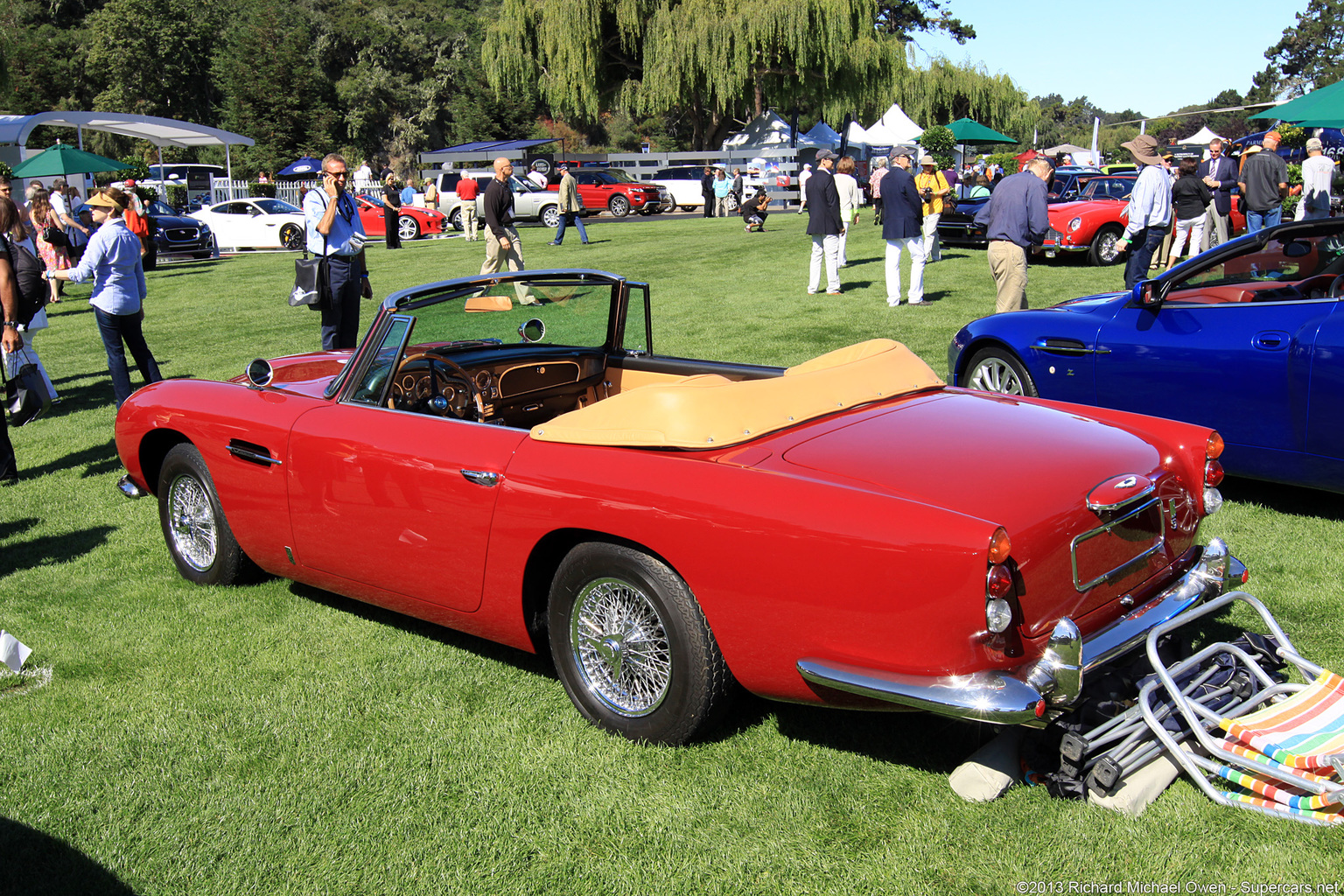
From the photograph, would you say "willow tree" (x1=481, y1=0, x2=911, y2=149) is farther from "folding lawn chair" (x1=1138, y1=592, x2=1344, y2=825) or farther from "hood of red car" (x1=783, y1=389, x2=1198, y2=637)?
"folding lawn chair" (x1=1138, y1=592, x2=1344, y2=825)

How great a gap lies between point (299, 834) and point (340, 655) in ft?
4.13

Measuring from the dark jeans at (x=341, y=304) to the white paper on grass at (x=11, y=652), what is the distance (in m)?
5.04

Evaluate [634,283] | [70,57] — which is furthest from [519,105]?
[634,283]

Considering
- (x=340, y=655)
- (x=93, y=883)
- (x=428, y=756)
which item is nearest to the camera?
(x=93, y=883)

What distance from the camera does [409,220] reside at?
1086 inches

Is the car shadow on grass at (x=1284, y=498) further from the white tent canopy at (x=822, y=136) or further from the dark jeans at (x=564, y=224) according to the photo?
the white tent canopy at (x=822, y=136)

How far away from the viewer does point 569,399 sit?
4.58 metres

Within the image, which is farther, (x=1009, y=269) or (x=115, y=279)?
(x=1009, y=269)

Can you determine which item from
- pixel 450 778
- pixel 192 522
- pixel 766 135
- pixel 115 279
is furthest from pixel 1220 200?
pixel 766 135

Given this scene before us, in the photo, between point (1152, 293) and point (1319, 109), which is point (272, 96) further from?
point (1152, 293)

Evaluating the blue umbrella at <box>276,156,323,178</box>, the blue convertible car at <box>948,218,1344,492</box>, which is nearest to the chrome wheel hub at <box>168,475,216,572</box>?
the blue convertible car at <box>948,218,1344,492</box>

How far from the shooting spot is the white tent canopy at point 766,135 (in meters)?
39.8

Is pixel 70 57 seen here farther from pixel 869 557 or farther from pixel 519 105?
pixel 869 557

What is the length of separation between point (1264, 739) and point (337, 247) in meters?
7.60
